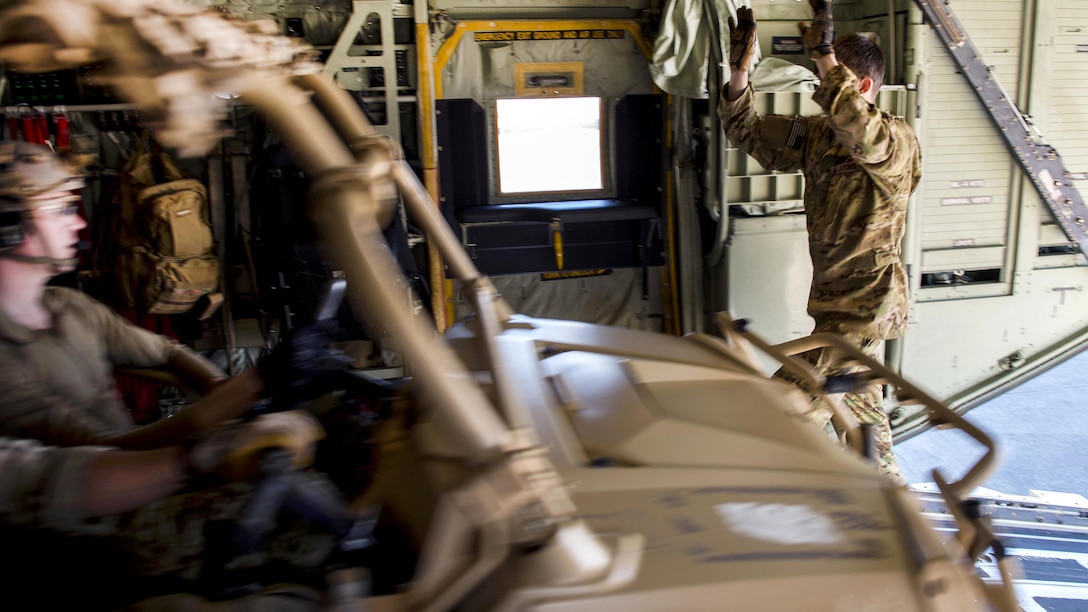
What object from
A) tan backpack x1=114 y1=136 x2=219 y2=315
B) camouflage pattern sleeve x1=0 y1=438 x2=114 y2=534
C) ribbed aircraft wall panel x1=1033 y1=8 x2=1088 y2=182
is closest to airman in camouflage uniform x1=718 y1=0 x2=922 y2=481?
ribbed aircraft wall panel x1=1033 y1=8 x2=1088 y2=182

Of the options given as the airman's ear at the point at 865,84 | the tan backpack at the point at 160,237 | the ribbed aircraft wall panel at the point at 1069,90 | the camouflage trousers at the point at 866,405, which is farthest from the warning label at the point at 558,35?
the camouflage trousers at the point at 866,405

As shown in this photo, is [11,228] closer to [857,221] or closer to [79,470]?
[79,470]

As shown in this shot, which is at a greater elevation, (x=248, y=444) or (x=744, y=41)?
(x=744, y=41)

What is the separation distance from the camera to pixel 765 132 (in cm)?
420

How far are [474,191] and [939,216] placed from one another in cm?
307

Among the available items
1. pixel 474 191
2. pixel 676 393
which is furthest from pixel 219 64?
pixel 474 191

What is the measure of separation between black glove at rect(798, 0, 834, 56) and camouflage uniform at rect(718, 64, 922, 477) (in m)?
0.15

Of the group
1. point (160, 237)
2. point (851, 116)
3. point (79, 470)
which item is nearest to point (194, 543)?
point (79, 470)

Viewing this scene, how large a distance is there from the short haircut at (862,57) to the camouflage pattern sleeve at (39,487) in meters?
3.60

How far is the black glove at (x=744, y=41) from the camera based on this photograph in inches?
158

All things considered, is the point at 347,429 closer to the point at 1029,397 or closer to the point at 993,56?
the point at 993,56

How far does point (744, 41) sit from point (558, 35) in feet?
6.24

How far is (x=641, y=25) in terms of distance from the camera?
5.71m

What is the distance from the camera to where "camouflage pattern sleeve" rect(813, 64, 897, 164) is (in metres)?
3.50
